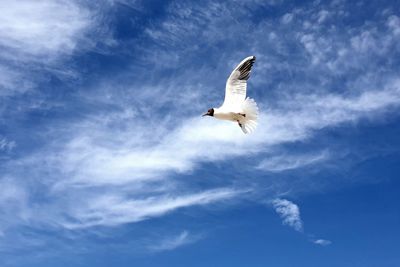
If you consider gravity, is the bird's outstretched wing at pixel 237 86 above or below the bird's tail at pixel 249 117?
above

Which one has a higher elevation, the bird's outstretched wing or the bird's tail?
the bird's outstretched wing

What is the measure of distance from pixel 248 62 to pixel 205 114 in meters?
3.39

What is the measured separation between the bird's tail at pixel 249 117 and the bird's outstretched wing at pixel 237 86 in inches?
14.0

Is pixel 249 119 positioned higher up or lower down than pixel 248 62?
lower down

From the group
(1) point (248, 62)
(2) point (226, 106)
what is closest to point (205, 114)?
(2) point (226, 106)

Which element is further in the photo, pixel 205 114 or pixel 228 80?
pixel 205 114

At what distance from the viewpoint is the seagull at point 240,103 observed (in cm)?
1897

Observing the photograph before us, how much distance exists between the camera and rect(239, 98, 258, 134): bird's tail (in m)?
18.9

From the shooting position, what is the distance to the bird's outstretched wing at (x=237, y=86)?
1920 cm

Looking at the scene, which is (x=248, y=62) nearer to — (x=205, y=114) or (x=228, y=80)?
(x=228, y=80)

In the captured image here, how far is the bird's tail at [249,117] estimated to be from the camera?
18922mm

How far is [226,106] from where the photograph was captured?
19500mm

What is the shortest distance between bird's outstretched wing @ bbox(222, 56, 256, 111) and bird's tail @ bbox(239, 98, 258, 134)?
1.17ft

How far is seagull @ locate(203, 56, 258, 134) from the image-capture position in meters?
19.0
